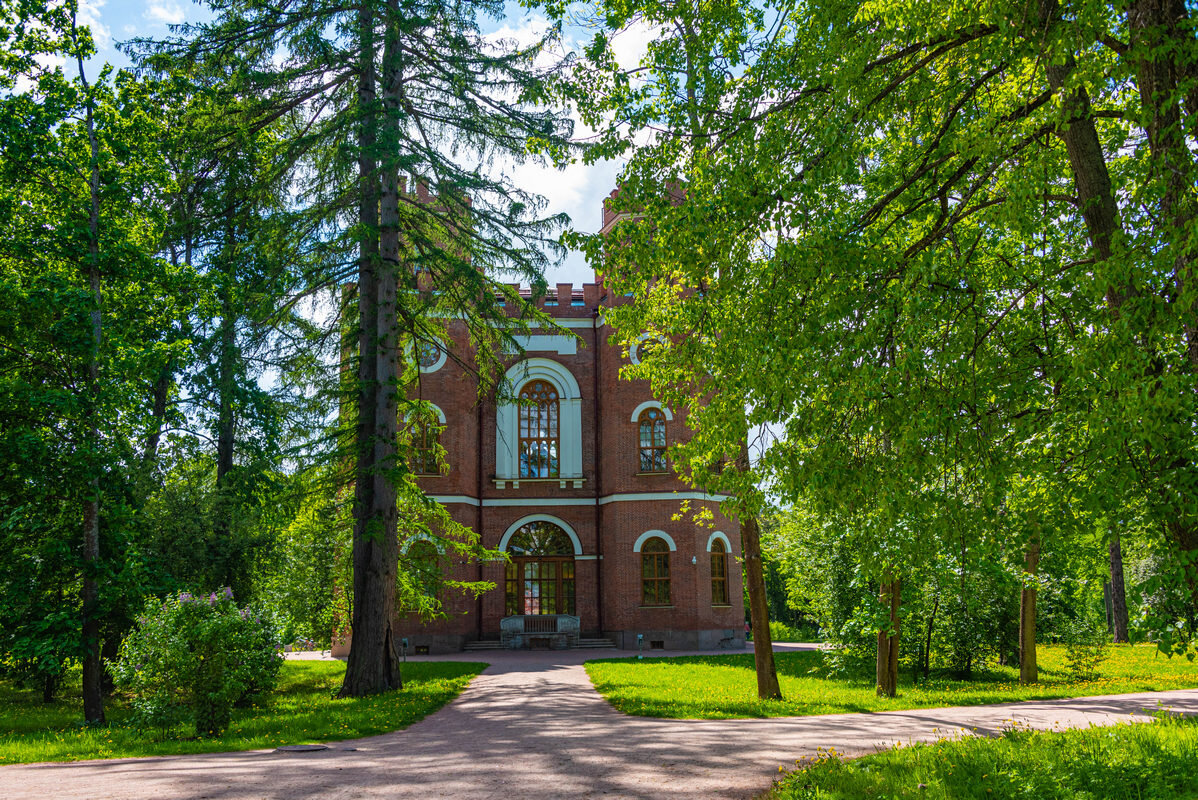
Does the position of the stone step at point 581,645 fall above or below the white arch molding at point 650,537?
below

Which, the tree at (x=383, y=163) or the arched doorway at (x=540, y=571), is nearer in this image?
the tree at (x=383, y=163)

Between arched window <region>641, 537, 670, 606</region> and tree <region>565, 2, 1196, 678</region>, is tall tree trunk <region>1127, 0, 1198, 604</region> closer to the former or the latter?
tree <region>565, 2, 1196, 678</region>

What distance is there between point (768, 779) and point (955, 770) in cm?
138

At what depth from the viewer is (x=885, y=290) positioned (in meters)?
6.63

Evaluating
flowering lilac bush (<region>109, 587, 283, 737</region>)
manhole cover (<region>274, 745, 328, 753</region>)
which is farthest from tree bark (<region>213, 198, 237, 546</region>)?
manhole cover (<region>274, 745, 328, 753</region>)

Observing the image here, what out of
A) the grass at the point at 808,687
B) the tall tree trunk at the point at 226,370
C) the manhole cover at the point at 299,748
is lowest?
the grass at the point at 808,687

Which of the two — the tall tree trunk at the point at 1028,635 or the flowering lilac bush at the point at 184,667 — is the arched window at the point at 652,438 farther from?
the flowering lilac bush at the point at 184,667

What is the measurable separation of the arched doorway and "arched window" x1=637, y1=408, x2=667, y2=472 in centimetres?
394

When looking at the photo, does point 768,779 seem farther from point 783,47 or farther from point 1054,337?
point 783,47

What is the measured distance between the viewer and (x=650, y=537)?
1026 inches

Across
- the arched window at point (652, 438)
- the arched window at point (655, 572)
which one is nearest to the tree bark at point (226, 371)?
the arched window at point (652, 438)

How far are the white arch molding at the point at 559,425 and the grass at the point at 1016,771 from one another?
2112 cm

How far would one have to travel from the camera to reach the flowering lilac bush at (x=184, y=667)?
932 cm

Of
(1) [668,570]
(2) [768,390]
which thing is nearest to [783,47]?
(2) [768,390]
